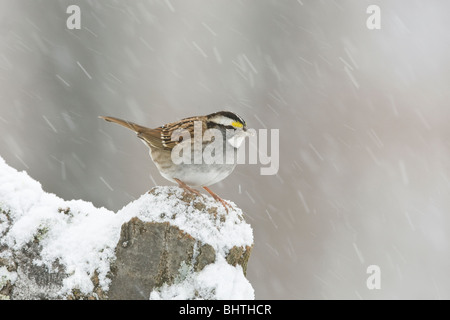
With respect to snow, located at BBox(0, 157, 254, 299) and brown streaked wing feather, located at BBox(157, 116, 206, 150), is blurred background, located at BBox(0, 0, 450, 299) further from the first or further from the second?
snow, located at BBox(0, 157, 254, 299)

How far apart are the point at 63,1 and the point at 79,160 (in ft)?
12.6

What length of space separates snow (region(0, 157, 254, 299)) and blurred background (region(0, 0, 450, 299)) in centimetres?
711

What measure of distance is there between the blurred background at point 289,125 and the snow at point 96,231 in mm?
7110

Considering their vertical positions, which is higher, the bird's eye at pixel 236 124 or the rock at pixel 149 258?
the bird's eye at pixel 236 124

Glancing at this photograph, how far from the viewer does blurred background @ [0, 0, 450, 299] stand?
1041 centimetres

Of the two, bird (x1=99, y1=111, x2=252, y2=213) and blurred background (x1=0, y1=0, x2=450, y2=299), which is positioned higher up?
blurred background (x1=0, y1=0, x2=450, y2=299)

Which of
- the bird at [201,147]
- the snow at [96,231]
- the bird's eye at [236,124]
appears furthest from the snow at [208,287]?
the bird's eye at [236,124]

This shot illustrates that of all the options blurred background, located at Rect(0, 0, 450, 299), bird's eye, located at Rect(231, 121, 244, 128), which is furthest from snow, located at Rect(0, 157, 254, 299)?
blurred background, located at Rect(0, 0, 450, 299)

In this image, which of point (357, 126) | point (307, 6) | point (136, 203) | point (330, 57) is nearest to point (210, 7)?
point (307, 6)

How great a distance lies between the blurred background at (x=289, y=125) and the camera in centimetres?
1041

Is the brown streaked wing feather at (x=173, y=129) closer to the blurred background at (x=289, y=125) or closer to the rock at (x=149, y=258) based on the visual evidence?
the rock at (x=149, y=258)

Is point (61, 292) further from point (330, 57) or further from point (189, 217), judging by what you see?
point (330, 57)

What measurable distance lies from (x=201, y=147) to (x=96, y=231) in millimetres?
1155

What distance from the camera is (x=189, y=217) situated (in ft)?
8.32
